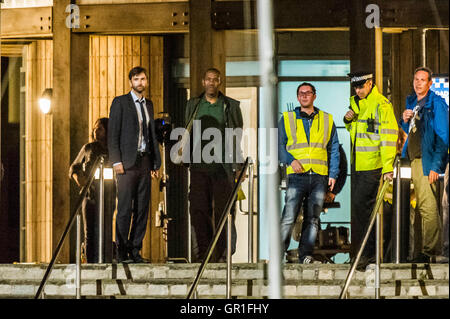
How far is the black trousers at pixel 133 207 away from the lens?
11773 mm

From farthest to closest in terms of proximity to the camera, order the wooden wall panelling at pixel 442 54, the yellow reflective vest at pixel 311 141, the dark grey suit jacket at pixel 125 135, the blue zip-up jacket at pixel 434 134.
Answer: the wooden wall panelling at pixel 442 54 < the dark grey suit jacket at pixel 125 135 < the yellow reflective vest at pixel 311 141 < the blue zip-up jacket at pixel 434 134

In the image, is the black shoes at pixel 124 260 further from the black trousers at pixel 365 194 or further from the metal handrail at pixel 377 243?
the metal handrail at pixel 377 243

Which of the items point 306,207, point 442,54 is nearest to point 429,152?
point 306,207

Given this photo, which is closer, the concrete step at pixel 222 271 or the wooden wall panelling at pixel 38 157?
the concrete step at pixel 222 271

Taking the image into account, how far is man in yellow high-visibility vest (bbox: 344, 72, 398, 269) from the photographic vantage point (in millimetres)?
11586

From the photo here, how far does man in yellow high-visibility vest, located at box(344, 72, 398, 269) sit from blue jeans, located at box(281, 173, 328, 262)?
33cm

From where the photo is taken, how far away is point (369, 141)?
11.6 m

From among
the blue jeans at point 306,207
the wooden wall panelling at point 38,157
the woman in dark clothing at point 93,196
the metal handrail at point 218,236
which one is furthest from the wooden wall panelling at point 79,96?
the metal handrail at point 218,236

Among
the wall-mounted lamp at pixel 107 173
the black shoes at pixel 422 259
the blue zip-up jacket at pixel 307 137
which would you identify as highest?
the blue zip-up jacket at pixel 307 137

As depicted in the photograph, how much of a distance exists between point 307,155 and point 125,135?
157cm

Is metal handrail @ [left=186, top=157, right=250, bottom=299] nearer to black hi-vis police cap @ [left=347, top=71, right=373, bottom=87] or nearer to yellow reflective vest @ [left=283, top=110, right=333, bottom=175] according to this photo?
yellow reflective vest @ [left=283, top=110, right=333, bottom=175]

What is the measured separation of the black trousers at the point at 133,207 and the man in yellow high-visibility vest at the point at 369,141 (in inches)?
70.0

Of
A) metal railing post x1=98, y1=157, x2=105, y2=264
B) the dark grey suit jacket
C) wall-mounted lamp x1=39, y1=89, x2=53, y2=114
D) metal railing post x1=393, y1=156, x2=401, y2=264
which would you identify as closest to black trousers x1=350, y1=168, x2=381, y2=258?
metal railing post x1=393, y1=156, x2=401, y2=264
